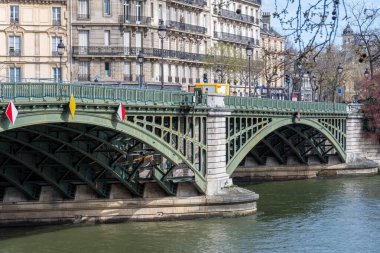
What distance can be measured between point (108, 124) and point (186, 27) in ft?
162

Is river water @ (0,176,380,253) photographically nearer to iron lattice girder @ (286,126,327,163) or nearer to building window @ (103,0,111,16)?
iron lattice girder @ (286,126,327,163)

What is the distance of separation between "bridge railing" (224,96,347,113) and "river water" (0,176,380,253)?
5.78 meters

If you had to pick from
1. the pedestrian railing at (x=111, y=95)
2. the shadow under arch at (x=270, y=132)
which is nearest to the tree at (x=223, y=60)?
the shadow under arch at (x=270, y=132)

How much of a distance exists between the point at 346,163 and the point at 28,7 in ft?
91.4

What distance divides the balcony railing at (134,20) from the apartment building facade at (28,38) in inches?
246

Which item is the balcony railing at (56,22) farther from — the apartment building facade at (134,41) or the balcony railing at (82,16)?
the balcony railing at (82,16)

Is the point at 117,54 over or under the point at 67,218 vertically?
over

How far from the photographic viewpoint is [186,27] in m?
82.7

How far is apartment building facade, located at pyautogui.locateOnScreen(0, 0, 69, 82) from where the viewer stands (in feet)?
221

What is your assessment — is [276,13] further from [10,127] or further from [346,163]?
[346,163]

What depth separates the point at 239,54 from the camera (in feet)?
289

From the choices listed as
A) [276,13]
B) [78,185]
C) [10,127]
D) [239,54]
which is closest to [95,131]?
[78,185]

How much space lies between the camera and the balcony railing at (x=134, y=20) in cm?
7362

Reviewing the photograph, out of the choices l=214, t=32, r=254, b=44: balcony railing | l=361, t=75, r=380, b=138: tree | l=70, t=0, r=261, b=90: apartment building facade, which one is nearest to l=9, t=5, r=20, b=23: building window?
l=70, t=0, r=261, b=90: apartment building facade
